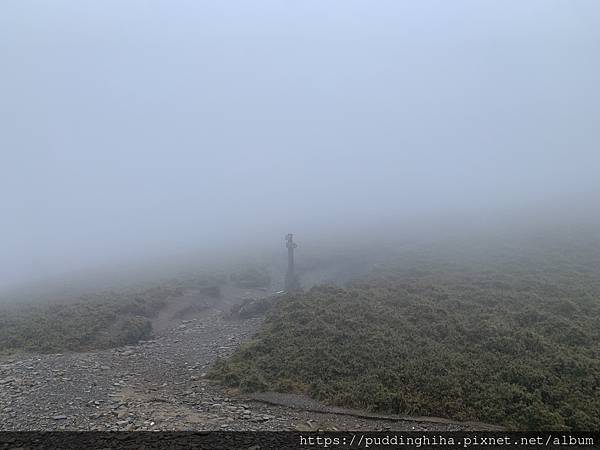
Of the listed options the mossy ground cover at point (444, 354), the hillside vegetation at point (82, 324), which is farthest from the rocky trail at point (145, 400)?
the hillside vegetation at point (82, 324)

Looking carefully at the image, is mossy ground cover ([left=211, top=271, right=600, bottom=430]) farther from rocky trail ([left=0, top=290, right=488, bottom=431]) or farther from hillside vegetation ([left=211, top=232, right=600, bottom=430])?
rocky trail ([left=0, top=290, right=488, bottom=431])

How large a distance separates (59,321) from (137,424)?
14.5 m

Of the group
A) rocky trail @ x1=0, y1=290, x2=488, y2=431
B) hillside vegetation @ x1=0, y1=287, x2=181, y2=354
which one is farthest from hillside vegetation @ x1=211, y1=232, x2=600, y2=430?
hillside vegetation @ x1=0, y1=287, x2=181, y2=354

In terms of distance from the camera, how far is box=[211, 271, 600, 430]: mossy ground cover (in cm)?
1116

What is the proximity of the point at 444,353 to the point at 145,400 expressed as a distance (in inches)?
379

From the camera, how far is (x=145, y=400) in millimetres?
12797

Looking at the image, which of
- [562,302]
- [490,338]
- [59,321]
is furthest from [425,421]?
[59,321]

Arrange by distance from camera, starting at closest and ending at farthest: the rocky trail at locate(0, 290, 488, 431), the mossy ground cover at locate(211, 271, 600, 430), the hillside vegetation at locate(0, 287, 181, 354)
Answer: the rocky trail at locate(0, 290, 488, 431) → the mossy ground cover at locate(211, 271, 600, 430) → the hillside vegetation at locate(0, 287, 181, 354)

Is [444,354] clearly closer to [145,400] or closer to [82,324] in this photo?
[145,400]

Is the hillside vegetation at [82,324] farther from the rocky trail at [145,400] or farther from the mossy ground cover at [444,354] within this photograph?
the mossy ground cover at [444,354]

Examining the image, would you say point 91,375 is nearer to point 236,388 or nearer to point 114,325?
point 236,388

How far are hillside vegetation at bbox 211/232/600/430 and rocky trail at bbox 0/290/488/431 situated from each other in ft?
2.75

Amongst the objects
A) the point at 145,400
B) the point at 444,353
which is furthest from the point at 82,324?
the point at 444,353

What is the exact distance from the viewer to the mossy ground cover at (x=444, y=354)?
36.6 ft
